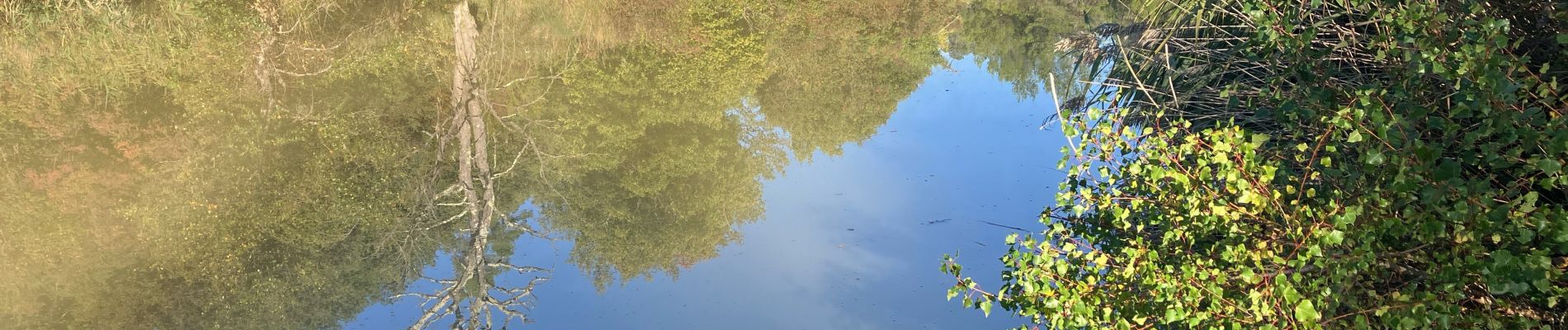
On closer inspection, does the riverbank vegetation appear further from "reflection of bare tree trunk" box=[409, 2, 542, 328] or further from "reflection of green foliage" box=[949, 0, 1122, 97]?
"reflection of green foliage" box=[949, 0, 1122, 97]

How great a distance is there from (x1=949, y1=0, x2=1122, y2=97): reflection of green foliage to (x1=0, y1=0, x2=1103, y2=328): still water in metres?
2.13

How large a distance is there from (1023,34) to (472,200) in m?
16.9

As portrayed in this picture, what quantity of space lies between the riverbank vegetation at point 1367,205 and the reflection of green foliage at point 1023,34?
1132 cm

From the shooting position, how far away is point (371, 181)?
1118cm

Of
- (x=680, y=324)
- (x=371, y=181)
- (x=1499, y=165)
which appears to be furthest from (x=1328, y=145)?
(x=371, y=181)

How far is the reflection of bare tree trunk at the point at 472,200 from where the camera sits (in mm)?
9016

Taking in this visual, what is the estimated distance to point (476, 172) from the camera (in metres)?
12.2

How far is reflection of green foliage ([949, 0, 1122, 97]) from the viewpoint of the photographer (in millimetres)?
18975

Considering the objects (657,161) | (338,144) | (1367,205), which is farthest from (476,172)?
(1367,205)

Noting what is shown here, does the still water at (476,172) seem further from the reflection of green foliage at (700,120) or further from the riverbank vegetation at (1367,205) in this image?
the riverbank vegetation at (1367,205)

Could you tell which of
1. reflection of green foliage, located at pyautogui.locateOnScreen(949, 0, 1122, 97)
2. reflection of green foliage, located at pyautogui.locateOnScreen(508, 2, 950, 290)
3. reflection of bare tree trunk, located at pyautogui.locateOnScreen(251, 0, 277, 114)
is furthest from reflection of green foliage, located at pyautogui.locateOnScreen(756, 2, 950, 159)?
reflection of bare tree trunk, located at pyautogui.locateOnScreen(251, 0, 277, 114)

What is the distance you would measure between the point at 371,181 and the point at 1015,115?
27.9 ft

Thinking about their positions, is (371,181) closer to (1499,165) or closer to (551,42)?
(551,42)

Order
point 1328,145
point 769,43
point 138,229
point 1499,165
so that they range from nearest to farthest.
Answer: point 1499,165
point 1328,145
point 138,229
point 769,43
